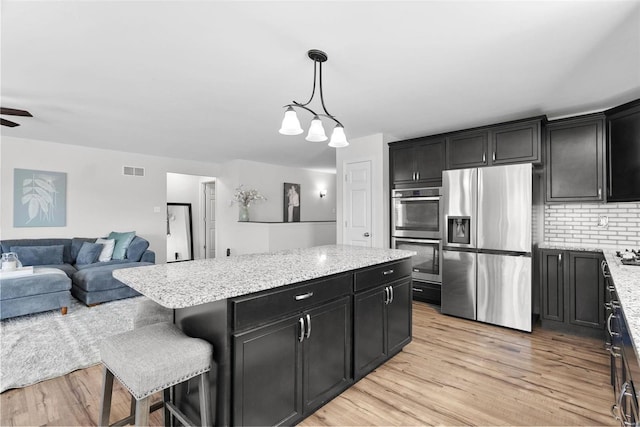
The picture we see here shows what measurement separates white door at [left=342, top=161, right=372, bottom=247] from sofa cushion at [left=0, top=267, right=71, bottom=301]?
3743 millimetres

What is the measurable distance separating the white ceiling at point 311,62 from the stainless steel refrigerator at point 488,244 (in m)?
0.78

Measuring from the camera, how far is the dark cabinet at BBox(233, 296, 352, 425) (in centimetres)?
150

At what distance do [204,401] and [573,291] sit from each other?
11.8 feet

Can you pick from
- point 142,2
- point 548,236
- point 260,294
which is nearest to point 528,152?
point 548,236

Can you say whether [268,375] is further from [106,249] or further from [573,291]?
[106,249]

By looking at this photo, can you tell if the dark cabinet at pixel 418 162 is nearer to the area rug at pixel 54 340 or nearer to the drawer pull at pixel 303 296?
the drawer pull at pixel 303 296

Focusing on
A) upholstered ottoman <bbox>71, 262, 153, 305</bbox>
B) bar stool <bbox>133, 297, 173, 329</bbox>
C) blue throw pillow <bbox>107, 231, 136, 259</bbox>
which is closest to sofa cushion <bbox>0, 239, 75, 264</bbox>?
blue throw pillow <bbox>107, 231, 136, 259</bbox>

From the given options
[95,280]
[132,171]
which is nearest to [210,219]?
[132,171]

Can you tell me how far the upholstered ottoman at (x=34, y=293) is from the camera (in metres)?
3.48

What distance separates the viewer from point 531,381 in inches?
90.2

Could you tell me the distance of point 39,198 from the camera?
494cm

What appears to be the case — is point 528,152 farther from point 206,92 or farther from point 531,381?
point 206,92

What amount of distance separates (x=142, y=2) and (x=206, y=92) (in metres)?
1.24

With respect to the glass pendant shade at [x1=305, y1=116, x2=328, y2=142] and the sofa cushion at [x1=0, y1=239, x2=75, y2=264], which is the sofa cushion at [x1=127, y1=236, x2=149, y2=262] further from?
the glass pendant shade at [x1=305, y1=116, x2=328, y2=142]
